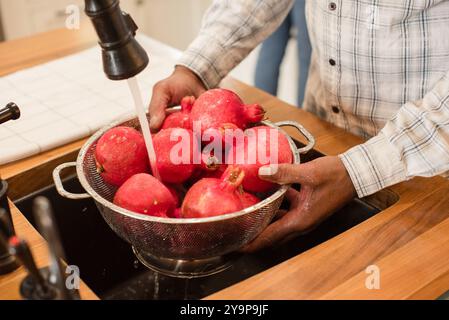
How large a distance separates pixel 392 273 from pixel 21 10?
247 cm

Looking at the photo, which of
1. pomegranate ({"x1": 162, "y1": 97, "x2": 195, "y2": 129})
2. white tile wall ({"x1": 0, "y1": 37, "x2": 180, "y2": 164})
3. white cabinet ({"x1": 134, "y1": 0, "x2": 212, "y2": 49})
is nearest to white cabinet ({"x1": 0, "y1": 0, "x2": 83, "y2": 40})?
white cabinet ({"x1": 134, "y1": 0, "x2": 212, "y2": 49})

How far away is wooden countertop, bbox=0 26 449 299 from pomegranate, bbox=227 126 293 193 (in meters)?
0.12

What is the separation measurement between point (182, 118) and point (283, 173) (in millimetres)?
210

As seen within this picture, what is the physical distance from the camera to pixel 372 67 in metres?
0.98

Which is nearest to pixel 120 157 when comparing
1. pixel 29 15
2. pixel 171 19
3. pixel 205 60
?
pixel 205 60

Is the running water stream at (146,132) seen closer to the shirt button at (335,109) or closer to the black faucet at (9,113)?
the black faucet at (9,113)

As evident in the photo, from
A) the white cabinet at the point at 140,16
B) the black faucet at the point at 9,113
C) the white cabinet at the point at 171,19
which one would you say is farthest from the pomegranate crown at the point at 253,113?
the white cabinet at the point at 171,19

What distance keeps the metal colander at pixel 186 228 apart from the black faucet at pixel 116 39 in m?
0.17

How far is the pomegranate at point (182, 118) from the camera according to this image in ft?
2.68

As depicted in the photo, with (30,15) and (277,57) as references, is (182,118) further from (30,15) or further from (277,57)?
(30,15)

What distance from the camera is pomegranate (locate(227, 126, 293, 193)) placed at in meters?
0.71
